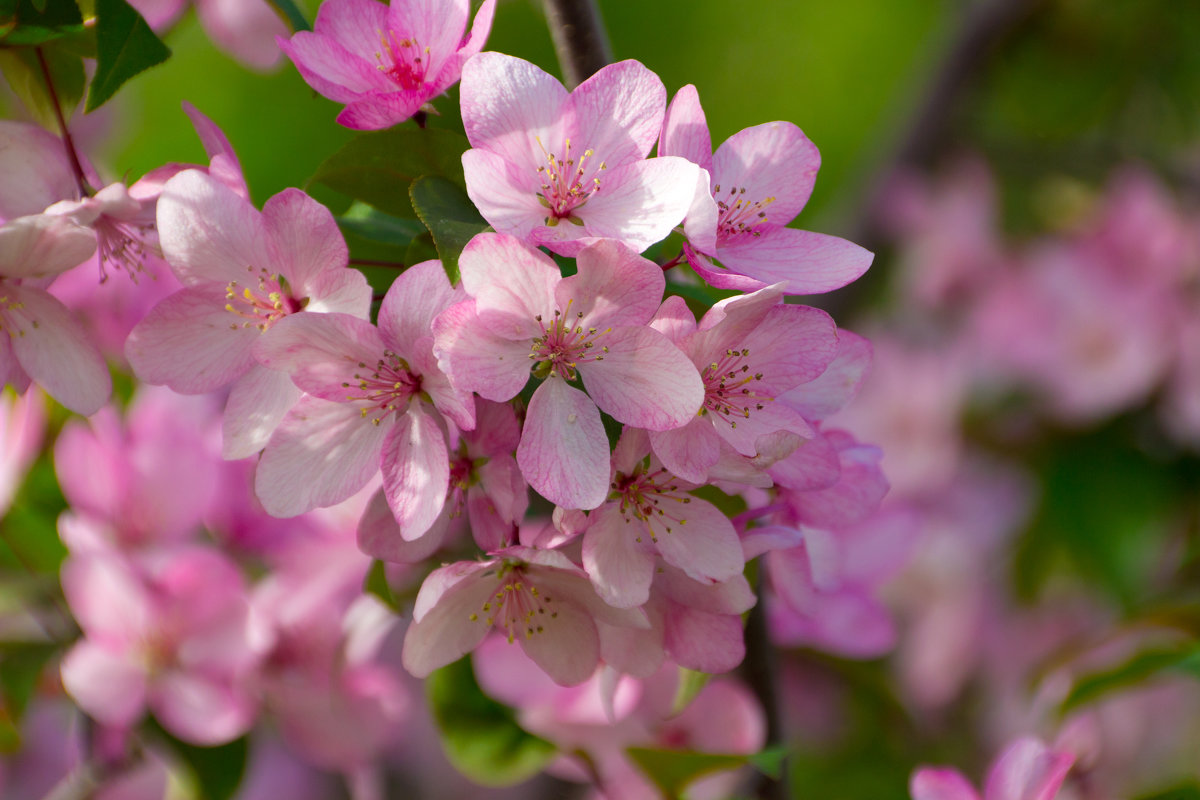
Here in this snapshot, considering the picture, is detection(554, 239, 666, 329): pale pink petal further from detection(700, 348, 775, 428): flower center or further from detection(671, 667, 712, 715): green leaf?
detection(671, 667, 712, 715): green leaf

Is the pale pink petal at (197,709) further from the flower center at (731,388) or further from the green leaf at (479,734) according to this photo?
the flower center at (731,388)

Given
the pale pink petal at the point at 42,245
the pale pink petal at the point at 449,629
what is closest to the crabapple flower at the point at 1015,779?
the pale pink petal at the point at 449,629

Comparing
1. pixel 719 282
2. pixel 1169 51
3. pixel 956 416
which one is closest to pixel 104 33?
pixel 719 282

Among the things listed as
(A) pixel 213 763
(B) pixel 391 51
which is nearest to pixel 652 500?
(B) pixel 391 51

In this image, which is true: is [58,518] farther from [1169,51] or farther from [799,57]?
[799,57]

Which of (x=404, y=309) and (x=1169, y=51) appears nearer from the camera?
(x=404, y=309)

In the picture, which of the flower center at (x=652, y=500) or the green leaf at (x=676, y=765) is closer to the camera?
the flower center at (x=652, y=500)

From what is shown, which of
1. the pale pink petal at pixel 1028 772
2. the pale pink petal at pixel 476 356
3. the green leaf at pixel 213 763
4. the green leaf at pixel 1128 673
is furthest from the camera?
the green leaf at pixel 213 763
